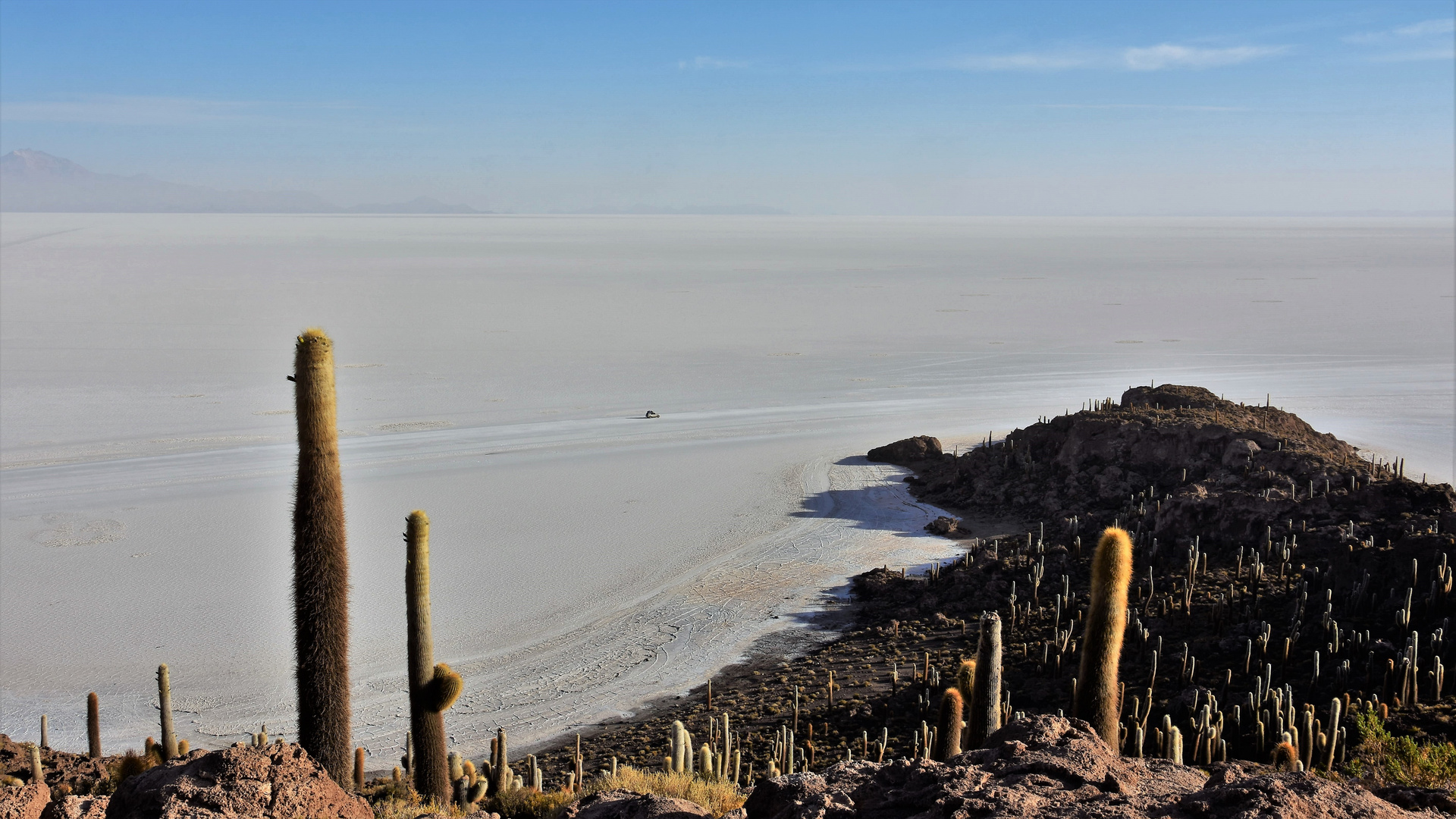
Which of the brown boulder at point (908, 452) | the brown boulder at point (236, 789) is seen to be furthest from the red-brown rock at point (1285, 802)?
the brown boulder at point (908, 452)

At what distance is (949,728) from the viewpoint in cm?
1024

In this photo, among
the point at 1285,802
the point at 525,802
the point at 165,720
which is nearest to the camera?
the point at 1285,802

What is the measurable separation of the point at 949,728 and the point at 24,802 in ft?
23.1

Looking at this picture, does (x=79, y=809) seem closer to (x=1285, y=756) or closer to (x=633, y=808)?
(x=633, y=808)

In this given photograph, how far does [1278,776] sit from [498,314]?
5820 centimetres

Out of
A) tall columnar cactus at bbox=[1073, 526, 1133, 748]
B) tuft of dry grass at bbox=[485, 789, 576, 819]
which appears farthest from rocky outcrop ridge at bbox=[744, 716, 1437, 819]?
tuft of dry grass at bbox=[485, 789, 576, 819]

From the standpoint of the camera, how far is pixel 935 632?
Answer: 54.3 feet

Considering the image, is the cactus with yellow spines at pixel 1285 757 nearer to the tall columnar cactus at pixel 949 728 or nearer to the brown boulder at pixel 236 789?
the tall columnar cactus at pixel 949 728

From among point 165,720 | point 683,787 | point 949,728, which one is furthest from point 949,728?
point 165,720

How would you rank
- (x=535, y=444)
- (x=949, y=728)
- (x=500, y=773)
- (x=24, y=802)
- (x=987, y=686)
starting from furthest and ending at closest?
(x=535, y=444) → (x=500, y=773) → (x=949, y=728) → (x=987, y=686) → (x=24, y=802)

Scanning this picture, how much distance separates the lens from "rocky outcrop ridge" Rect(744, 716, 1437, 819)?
5699 mm

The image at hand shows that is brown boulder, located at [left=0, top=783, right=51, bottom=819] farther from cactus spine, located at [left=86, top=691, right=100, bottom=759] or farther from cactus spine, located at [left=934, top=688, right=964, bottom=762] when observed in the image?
cactus spine, located at [left=934, top=688, right=964, bottom=762]

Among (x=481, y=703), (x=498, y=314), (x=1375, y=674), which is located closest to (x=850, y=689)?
(x=481, y=703)

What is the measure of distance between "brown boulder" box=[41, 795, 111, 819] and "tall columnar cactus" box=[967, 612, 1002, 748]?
643cm
